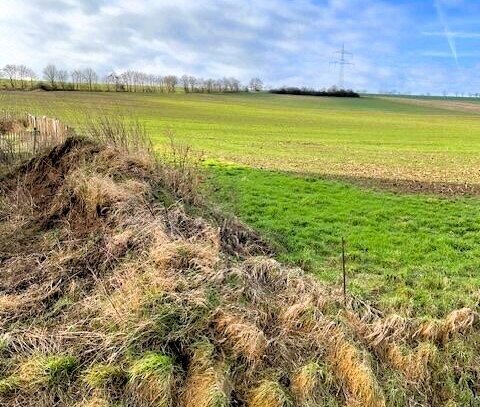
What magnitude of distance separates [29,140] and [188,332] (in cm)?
922

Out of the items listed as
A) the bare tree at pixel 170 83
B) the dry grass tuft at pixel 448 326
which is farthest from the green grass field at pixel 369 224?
the bare tree at pixel 170 83

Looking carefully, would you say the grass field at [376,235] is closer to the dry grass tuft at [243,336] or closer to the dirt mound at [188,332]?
the dirt mound at [188,332]

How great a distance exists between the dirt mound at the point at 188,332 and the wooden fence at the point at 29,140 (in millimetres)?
4334

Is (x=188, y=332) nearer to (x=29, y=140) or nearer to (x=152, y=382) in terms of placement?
(x=152, y=382)

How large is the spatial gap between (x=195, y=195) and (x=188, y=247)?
263cm

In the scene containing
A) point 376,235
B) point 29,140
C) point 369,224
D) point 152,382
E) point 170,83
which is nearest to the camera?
point 152,382

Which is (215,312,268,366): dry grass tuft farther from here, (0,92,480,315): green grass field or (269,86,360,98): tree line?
(269,86,360,98): tree line

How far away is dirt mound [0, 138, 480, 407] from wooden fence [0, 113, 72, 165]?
433cm

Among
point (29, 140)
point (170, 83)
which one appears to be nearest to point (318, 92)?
point (170, 83)

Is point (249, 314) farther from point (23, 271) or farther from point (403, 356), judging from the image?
point (23, 271)

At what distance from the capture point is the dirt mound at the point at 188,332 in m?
4.36

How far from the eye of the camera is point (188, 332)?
477cm

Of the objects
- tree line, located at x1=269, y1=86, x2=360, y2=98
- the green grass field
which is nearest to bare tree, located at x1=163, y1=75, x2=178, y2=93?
tree line, located at x1=269, y1=86, x2=360, y2=98

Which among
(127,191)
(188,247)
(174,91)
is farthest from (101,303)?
(174,91)
